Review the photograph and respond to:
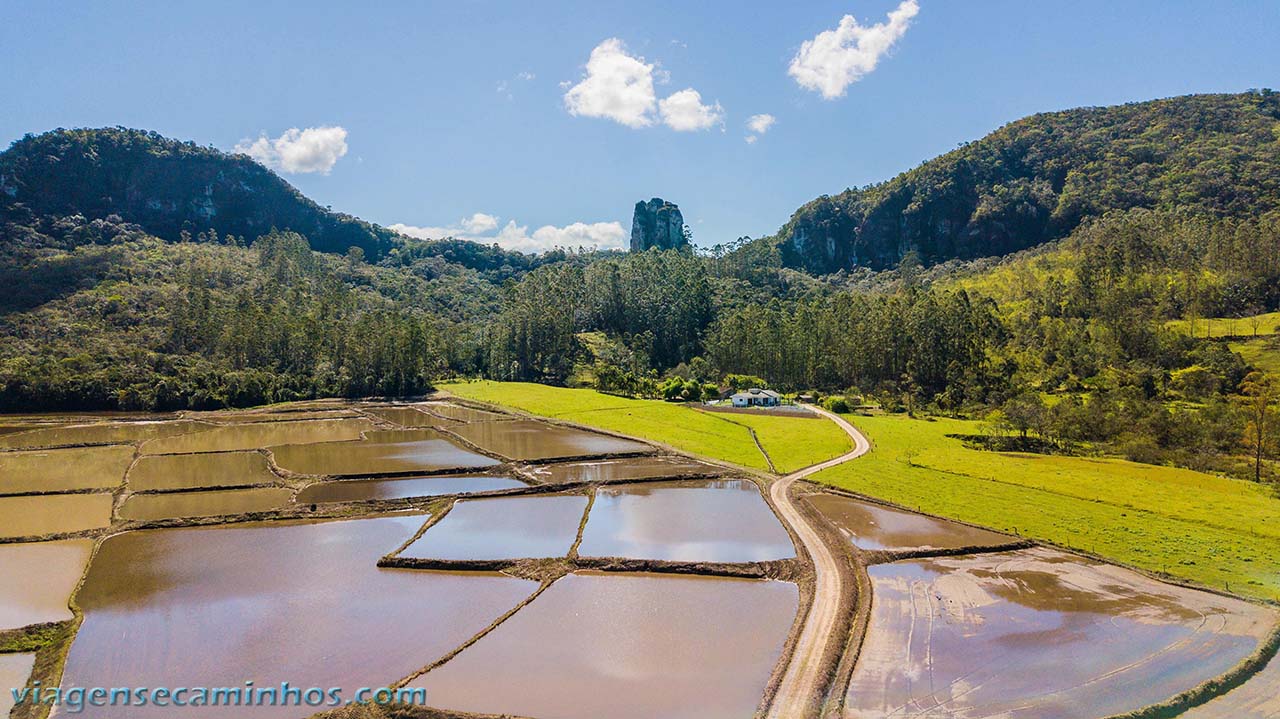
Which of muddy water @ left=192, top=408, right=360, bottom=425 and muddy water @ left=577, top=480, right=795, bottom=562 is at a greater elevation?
muddy water @ left=577, top=480, right=795, bottom=562

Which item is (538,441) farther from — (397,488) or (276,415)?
(276,415)

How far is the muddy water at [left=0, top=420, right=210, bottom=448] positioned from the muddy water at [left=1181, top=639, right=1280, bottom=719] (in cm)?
7405

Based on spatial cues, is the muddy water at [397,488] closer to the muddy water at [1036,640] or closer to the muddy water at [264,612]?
the muddy water at [264,612]

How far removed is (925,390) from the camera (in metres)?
84.7

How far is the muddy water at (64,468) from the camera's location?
4166cm

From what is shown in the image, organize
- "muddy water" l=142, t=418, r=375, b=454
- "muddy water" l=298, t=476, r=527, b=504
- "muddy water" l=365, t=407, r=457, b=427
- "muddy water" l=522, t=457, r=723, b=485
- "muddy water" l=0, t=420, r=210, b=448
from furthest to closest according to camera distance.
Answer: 1. "muddy water" l=365, t=407, r=457, b=427
2. "muddy water" l=0, t=420, r=210, b=448
3. "muddy water" l=142, t=418, r=375, b=454
4. "muddy water" l=522, t=457, r=723, b=485
5. "muddy water" l=298, t=476, r=527, b=504

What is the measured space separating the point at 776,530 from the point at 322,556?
2253 cm

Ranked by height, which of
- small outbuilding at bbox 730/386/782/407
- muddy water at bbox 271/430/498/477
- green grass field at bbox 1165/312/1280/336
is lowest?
muddy water at bbox 271/430/498/477

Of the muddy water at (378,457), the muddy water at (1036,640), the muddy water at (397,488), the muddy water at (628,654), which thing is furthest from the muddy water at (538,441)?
the muddy water at (1036,640)

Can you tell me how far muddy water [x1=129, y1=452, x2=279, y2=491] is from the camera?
4241 centimetres

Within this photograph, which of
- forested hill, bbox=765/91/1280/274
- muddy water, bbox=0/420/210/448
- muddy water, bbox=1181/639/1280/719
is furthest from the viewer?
forested hill, bbox=765/91/1280/274

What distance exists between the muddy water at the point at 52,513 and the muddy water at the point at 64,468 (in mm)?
2185

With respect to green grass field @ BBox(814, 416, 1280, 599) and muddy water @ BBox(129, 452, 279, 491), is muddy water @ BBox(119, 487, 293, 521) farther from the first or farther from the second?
green grass field @ BBox(814, 416, 1280, 599)

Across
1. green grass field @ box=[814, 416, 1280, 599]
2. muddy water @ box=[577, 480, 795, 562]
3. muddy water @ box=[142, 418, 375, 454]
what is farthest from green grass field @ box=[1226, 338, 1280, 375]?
muddy water @ box=[142, 418, 375, 454]
